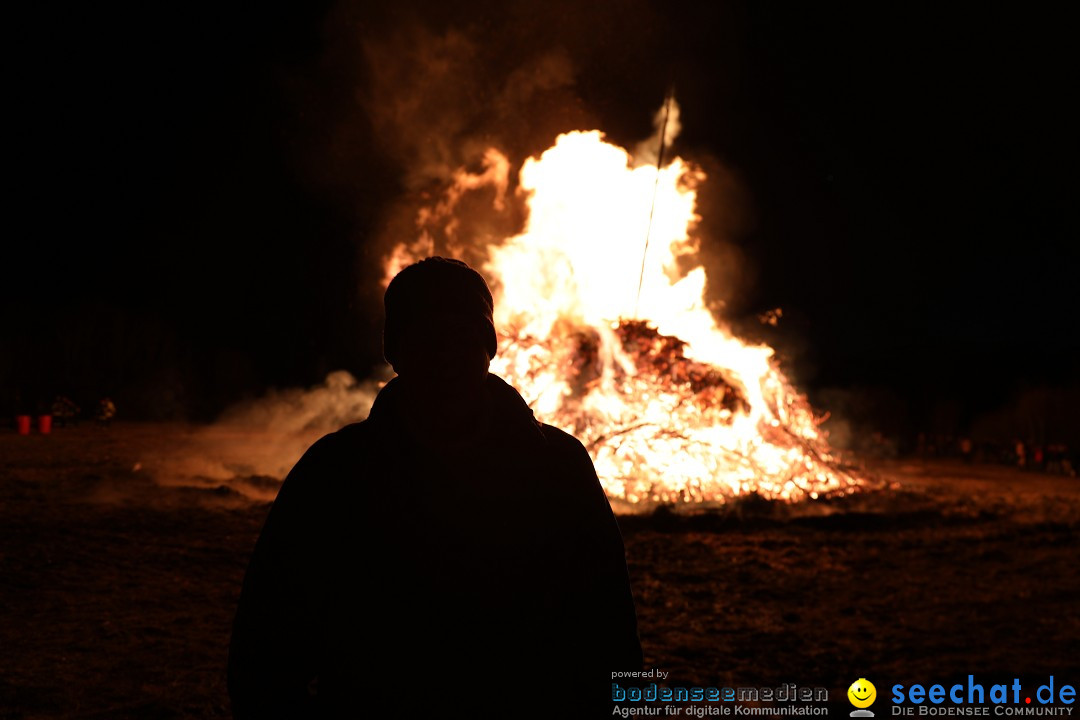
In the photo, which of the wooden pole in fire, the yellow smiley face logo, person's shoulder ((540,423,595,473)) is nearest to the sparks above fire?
the wooden pole in fire

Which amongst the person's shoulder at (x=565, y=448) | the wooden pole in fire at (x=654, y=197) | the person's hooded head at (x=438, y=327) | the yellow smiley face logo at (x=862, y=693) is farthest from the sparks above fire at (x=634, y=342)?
the person's hooded head at (x=438, y=327)

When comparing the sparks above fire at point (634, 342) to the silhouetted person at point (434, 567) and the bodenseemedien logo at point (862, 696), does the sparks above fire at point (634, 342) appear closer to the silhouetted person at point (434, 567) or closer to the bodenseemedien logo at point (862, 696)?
the bodenseemedien logo at point (862, 696)

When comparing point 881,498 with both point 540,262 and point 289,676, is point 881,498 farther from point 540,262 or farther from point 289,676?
point 289,676

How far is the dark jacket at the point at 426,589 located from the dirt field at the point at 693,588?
2.54m

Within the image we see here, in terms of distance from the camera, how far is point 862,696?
13.5ft

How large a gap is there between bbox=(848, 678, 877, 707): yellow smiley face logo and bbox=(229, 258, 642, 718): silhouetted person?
3029mm

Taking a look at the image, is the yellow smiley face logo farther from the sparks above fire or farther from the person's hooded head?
the sparks above fire

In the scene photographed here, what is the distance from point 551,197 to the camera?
1229 cm

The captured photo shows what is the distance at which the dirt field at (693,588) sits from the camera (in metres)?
4.28

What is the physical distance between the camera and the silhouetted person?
166cm

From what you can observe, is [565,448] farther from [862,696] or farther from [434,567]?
[862,696]

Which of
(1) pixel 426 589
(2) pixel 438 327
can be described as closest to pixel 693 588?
(1) pixel 426 589

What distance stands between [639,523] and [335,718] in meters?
7.43

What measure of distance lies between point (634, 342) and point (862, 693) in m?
7.82
